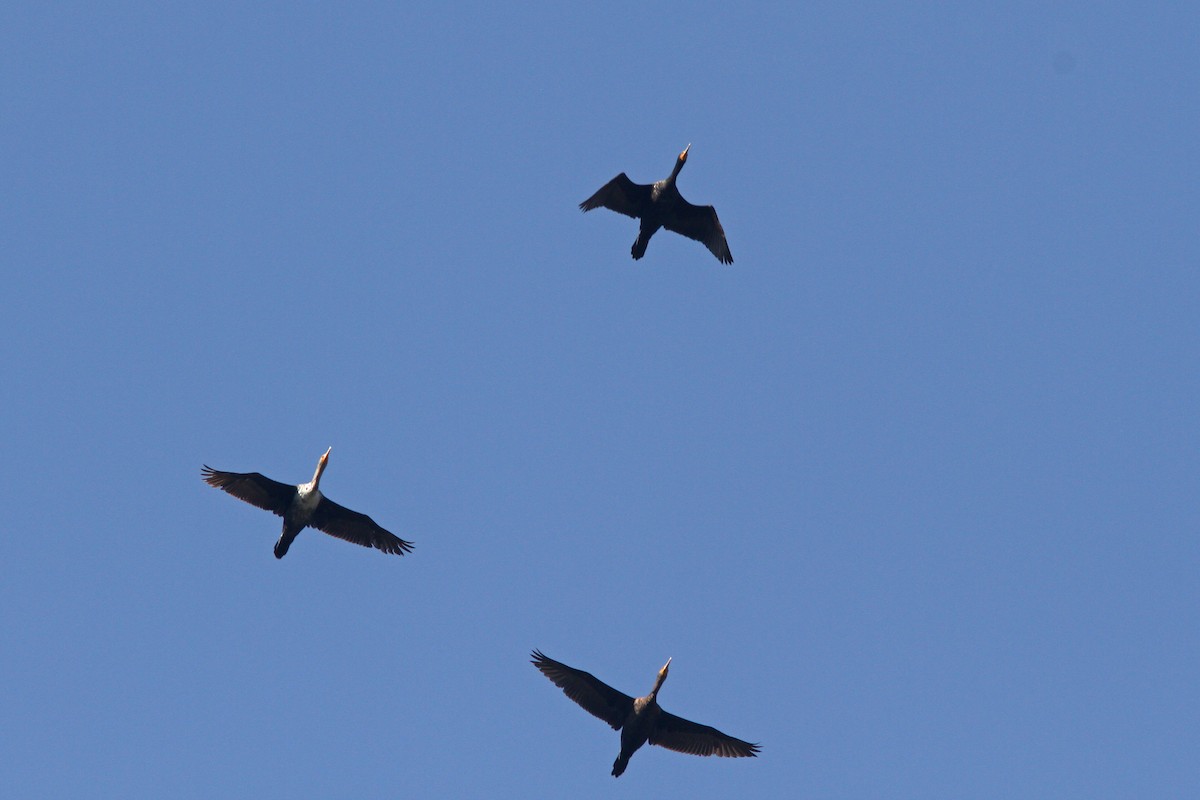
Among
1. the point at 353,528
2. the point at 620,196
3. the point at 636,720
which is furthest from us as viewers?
the point at 620,196

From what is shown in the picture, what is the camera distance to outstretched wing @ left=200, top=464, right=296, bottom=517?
30797 mm

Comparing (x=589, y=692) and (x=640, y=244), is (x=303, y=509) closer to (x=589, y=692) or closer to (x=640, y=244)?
(x=589, y=692)

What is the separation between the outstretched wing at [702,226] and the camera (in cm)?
3412

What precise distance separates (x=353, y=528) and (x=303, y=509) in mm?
Answer: 1293

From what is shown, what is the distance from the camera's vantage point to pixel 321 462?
104 feet

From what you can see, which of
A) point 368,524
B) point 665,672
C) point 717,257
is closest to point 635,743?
point 665,672

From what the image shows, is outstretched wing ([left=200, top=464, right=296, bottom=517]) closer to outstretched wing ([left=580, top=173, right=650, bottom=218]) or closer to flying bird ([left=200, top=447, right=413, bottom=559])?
flying bird ([left=200, top=447, right=413, bottom=559])

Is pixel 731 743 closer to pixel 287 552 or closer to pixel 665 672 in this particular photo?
pixel 665 672

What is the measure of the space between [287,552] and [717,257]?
1163cm

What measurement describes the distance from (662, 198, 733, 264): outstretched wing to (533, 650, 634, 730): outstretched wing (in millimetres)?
10290

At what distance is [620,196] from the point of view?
33.7 meters

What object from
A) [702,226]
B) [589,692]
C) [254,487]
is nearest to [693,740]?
[589,692]

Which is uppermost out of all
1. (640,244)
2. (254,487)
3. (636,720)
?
(640,244)

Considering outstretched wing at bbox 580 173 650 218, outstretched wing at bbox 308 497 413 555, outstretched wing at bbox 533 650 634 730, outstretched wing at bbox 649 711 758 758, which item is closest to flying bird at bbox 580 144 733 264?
outstretched wing at bbox 580 173 650 218
